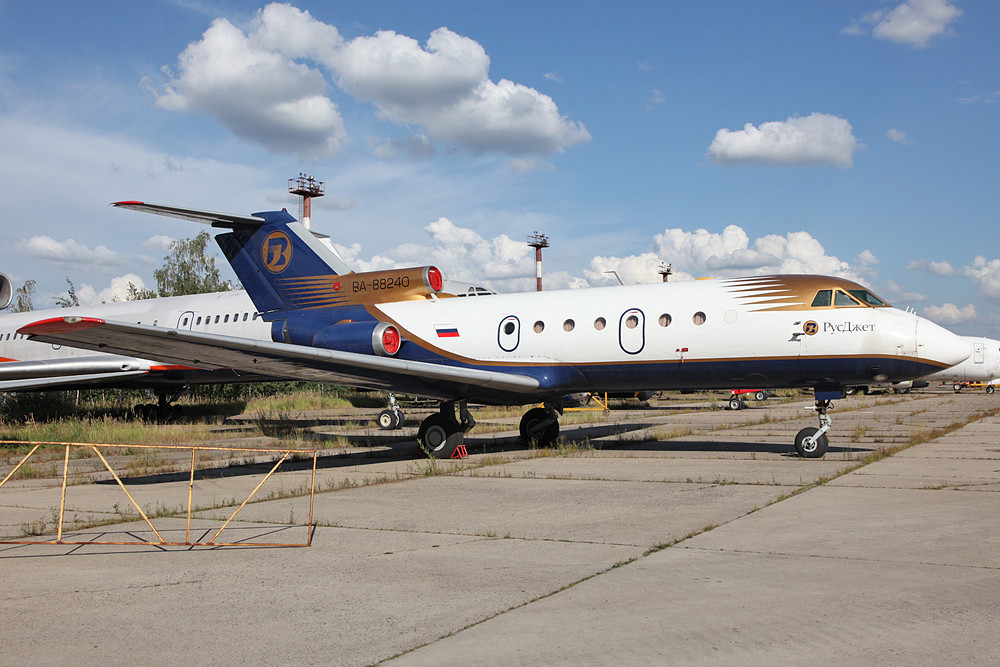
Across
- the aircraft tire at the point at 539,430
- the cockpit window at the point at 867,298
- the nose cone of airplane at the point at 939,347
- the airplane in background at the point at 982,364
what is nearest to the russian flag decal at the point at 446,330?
the aircraft tire at the point at 539,430

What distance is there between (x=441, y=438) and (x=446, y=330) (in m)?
2.31

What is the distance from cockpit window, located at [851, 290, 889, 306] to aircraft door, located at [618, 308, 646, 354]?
3413 millimetres

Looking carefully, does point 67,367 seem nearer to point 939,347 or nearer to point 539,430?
point 539,430

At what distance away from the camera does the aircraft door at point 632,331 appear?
1359cm

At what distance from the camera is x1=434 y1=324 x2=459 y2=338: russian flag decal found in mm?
15172

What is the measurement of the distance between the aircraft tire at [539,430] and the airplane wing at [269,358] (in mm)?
2013

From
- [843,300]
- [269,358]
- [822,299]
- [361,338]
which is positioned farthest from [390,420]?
[843,300]

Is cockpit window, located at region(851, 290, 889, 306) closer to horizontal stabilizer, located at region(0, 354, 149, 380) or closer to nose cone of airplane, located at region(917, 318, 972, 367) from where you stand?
nose cone of airplane, located at region(917, 318, 972, 367)

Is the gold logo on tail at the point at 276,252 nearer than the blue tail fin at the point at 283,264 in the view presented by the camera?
No

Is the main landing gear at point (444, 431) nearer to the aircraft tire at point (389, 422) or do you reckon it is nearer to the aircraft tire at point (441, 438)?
the aircraft tire at point (441, 438)

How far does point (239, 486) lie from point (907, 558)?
8089mm

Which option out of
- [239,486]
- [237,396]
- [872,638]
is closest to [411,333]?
[239,486]

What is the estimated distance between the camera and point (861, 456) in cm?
1294

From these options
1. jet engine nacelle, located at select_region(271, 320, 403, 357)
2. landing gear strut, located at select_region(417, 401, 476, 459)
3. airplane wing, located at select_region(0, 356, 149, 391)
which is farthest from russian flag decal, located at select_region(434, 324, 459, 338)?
airplane wing, located at select_region(0, 356, 149, 391)
